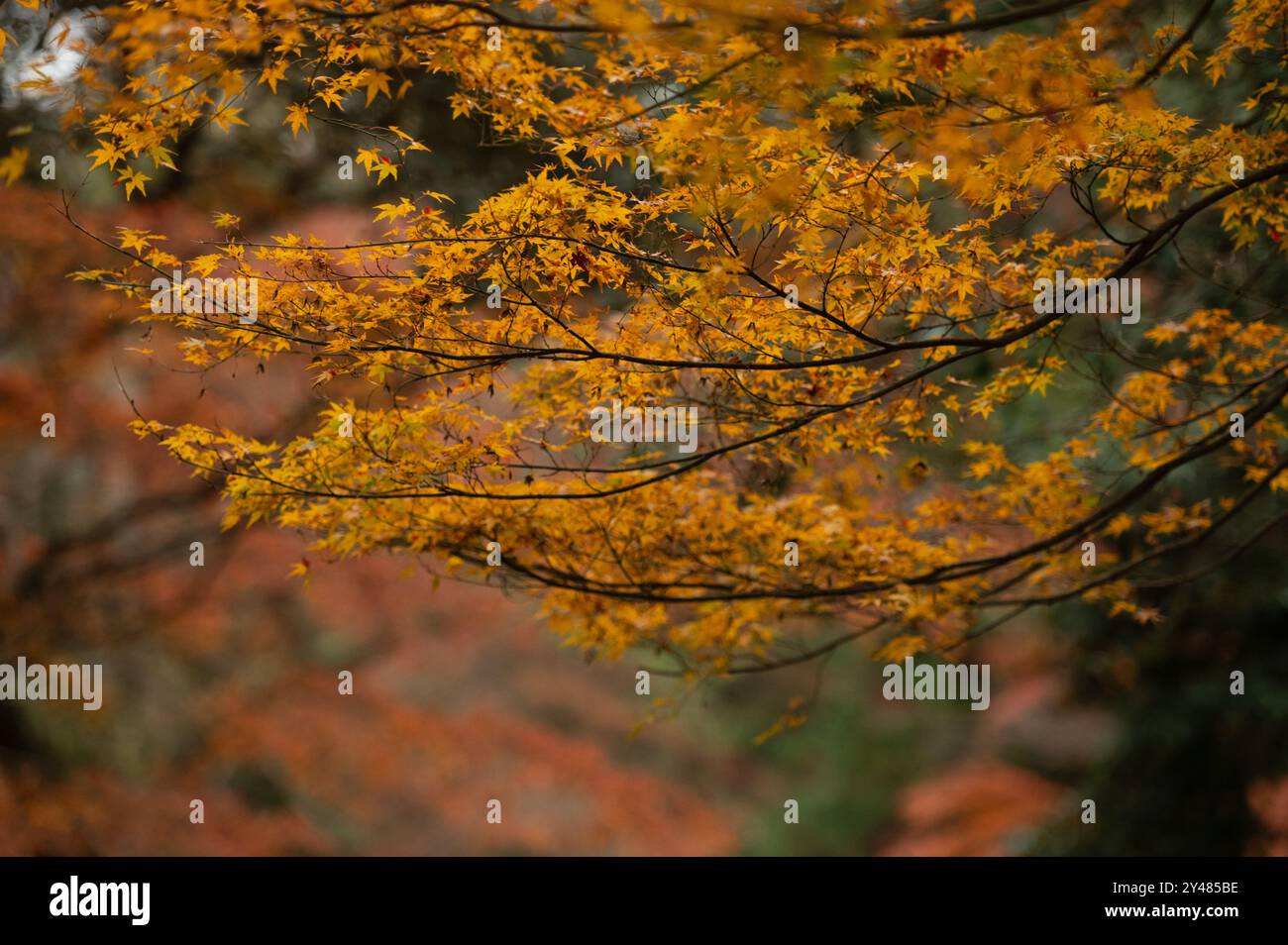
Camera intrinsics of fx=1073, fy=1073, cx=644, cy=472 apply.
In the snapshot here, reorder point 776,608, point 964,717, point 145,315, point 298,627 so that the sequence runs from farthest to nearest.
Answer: point 964,717 < point 298,627 < point 776,608 < point 145,315

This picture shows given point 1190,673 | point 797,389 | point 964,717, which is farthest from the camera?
point 964,717

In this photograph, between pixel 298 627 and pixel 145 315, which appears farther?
pixel 298 627

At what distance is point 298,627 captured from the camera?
34.8ft

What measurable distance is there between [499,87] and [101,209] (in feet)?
20.7

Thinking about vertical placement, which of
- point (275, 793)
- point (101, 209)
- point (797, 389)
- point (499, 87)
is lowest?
point (275, 793)

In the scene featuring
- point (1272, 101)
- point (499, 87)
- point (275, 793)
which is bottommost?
point (275, 793)

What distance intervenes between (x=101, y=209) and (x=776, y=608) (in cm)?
650

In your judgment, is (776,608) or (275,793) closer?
(776,608)

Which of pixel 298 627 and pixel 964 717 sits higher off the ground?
pixel 298 627
